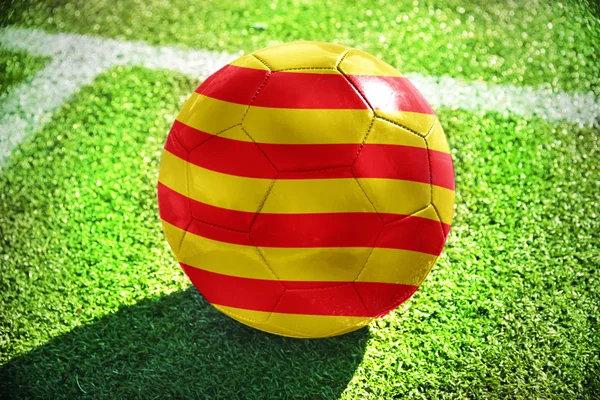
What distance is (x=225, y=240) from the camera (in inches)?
85.0

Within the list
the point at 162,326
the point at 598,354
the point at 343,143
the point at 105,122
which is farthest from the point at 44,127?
the point at 598,354

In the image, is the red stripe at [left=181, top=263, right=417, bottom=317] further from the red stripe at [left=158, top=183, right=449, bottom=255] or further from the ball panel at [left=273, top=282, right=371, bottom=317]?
the red stripe at [left=158, top=183, right=449, bottom=255]

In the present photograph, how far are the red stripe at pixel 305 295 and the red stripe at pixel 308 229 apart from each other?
0.52ft

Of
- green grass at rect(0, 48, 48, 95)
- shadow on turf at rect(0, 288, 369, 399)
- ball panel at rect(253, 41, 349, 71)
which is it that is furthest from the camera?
green grass at rect(0, 48, 48, 95)

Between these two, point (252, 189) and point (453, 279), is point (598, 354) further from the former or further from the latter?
point (252, 189)

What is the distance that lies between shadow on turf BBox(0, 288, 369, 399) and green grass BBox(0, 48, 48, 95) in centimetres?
223

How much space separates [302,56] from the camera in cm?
230

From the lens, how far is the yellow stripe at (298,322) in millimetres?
2242

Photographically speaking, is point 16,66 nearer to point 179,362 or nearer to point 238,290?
point 179,362

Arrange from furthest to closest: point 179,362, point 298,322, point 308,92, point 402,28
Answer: point 402,28 → point 179,362 → point 298,322 → point 308,92

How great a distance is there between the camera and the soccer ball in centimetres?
207

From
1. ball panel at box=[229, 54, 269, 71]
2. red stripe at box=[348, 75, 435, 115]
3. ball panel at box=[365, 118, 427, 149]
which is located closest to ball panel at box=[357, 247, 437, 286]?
ball panel at box=[365, 118, 427, 149]

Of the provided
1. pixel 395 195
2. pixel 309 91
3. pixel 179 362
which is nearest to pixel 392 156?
pixel 395 195

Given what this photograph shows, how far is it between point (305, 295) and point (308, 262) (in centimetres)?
14
